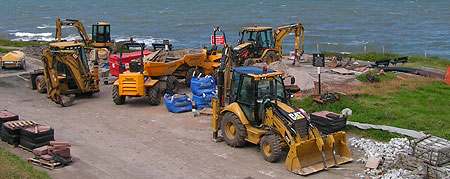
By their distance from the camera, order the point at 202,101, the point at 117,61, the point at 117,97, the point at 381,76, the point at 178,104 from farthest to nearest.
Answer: the point at 117,61 → the point at 381,76 → the point at 117,97 → the point at 202,101 → the point at 178,104

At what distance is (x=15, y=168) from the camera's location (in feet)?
35.1

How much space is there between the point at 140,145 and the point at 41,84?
9.17 m

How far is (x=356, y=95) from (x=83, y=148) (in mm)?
9796

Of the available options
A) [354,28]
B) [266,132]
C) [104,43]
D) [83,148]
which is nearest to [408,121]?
[266,132]

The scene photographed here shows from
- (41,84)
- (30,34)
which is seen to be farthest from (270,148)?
(30,34)

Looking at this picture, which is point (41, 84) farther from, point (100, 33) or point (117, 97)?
point (100, 33)

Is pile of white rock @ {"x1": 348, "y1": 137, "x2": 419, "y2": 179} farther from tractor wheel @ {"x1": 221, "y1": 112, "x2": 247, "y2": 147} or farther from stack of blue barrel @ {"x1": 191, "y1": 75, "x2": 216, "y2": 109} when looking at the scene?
stack of blue barrel @ {"x1": 191, "y1": 75, "x2": 216, "y2": 109}

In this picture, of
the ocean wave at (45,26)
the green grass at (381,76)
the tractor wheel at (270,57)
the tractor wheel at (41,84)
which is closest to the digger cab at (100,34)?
the tractor wheel at (41,84)

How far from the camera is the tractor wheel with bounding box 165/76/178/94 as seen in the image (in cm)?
2014

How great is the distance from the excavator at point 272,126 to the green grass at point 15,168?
15.9ft

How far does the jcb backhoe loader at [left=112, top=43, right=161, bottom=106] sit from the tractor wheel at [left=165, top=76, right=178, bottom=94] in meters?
1.18

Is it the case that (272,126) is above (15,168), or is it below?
above

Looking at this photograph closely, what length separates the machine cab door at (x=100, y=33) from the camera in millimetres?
32750

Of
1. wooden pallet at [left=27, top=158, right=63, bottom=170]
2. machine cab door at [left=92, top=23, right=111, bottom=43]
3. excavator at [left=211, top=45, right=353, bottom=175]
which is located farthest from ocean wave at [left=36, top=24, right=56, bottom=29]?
wooden pallet at [left=27, top=158, right=63, bottom=170]
